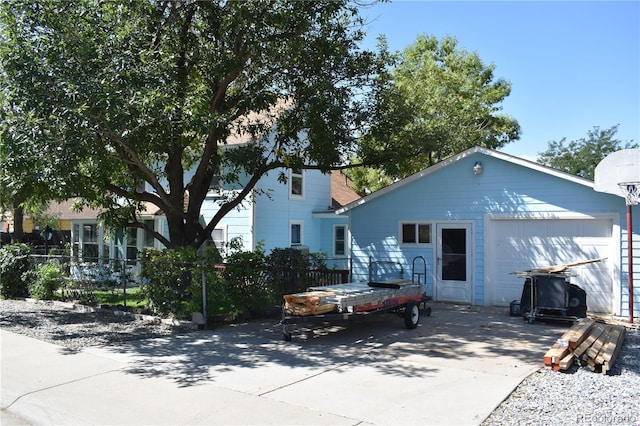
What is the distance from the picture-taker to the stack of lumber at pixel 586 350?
7117 mm

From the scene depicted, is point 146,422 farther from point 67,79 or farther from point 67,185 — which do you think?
point 67,79

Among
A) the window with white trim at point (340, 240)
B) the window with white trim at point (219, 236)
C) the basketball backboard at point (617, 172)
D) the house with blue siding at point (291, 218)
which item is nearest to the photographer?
the basketball backboard at point (617, 172)

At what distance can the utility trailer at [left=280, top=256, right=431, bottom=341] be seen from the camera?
9.11m

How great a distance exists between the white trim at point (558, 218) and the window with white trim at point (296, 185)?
8725mm

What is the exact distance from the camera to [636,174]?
11016 millimetres

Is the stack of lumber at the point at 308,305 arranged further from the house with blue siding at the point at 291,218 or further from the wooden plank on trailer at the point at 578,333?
the house with blue siding at the point at 291,218

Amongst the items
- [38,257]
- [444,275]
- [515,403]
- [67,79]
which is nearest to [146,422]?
[515,403]

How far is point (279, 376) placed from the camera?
716cm

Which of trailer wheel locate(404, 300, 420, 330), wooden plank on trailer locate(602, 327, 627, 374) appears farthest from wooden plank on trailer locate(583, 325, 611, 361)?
trailer wheel locate(404, 300, 420, 330)

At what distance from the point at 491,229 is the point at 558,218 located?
1.61 metres

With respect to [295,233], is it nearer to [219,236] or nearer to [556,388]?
[219,236]

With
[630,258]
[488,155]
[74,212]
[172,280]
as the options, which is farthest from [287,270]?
[74,212]

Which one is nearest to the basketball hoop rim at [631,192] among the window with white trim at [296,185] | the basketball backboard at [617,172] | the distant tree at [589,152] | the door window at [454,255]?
the basketball backboard at [617,172]

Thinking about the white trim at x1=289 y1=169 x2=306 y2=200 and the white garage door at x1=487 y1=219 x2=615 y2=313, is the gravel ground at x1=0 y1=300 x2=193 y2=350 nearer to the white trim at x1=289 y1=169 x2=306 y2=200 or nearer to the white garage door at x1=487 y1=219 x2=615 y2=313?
the white garage door at x1=487 y1=219 x2=615 y2=313
